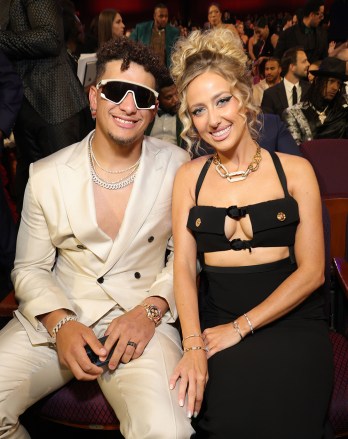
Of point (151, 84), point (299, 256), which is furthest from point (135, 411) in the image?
point (151, 84)

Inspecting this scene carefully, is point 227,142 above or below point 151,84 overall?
below

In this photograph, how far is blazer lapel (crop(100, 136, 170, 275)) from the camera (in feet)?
7.57

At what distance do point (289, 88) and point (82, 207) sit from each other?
4.02 m

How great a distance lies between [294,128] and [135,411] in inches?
125

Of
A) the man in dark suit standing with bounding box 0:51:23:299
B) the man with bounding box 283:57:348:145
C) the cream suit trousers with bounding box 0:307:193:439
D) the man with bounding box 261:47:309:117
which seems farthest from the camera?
the man with bounding box 261:47:309:117

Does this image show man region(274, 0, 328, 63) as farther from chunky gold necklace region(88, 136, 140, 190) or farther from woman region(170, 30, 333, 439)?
chunky gold necklace region(88, 136, 140, 190)

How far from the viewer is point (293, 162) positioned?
2.29 m

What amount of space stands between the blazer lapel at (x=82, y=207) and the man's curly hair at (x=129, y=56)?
42cm

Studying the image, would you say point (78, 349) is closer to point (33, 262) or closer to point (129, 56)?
point (33, 262)

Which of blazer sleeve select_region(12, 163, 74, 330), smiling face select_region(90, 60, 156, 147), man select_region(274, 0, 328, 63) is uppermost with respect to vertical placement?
smiling face select_region(90, 60, 156, 147)

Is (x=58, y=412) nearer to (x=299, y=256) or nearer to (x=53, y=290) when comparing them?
(x=53, y=290)

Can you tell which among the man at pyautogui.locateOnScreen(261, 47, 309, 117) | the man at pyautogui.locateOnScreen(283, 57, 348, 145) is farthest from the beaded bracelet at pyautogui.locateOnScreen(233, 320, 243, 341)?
the man at pyautogui.locateOnScreen(261, 47, 309, 117)

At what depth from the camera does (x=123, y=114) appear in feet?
7.60

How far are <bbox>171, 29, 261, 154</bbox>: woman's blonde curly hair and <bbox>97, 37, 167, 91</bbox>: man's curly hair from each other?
0.08 metres
